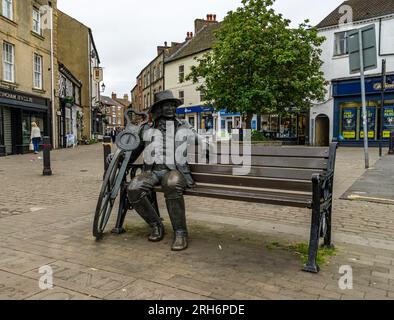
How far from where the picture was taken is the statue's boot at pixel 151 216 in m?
4.32

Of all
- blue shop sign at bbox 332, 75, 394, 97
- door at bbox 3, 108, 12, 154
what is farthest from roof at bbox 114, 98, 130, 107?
door at bbox 3, 108, 12, 154

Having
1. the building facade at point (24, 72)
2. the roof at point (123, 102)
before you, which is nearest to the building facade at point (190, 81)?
the building facade at point (24, 72)

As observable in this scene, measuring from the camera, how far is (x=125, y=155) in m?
4.68

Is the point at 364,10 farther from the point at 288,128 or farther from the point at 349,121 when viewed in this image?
the point at 288,128

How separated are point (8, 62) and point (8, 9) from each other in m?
2.71

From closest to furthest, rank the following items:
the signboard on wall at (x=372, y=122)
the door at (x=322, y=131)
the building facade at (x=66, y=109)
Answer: the signboard on wall at (x=372, y=122) → the door at (x=322, y=131) → the building facade at (x=66, y=109)

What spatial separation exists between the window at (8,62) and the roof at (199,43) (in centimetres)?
1927

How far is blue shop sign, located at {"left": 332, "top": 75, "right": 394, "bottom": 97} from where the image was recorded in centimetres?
2311

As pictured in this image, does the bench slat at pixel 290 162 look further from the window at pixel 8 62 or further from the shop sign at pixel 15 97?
the window at pixel 8 62

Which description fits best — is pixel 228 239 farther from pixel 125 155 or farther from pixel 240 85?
pixel 240 85

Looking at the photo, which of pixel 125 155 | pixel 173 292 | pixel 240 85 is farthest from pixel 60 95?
pixel 173 292

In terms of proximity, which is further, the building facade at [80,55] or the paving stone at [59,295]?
the building facade at [80,55]

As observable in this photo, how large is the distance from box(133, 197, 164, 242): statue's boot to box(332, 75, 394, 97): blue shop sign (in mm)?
22444
